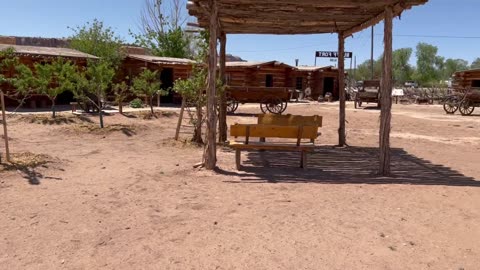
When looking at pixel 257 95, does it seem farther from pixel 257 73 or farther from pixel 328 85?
pixel 328 85

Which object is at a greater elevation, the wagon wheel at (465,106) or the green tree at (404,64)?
the green tree at (404,64)

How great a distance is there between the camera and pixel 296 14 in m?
8.15

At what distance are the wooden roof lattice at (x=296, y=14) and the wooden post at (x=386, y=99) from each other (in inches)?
12.3

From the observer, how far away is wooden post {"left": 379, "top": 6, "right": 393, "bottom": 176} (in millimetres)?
7246

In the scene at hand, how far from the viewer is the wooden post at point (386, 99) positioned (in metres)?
7.25

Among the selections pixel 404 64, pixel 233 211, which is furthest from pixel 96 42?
pixel 404 64

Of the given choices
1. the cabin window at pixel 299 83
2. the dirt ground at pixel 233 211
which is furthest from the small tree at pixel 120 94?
the cabin window at pixel 299 83

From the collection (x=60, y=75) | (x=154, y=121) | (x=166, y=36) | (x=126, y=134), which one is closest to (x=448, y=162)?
(x=126, y=134)

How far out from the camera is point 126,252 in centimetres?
377

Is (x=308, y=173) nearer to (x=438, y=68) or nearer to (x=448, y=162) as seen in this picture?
(x=448, y=162)

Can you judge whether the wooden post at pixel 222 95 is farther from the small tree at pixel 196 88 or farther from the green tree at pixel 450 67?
the green tree at pixel 450 67

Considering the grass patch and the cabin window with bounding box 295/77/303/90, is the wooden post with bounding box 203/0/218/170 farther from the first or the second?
the cabin window with bounding box 295/77/303/90

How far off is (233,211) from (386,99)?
369 centimetres

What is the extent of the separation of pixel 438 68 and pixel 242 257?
301 ft
